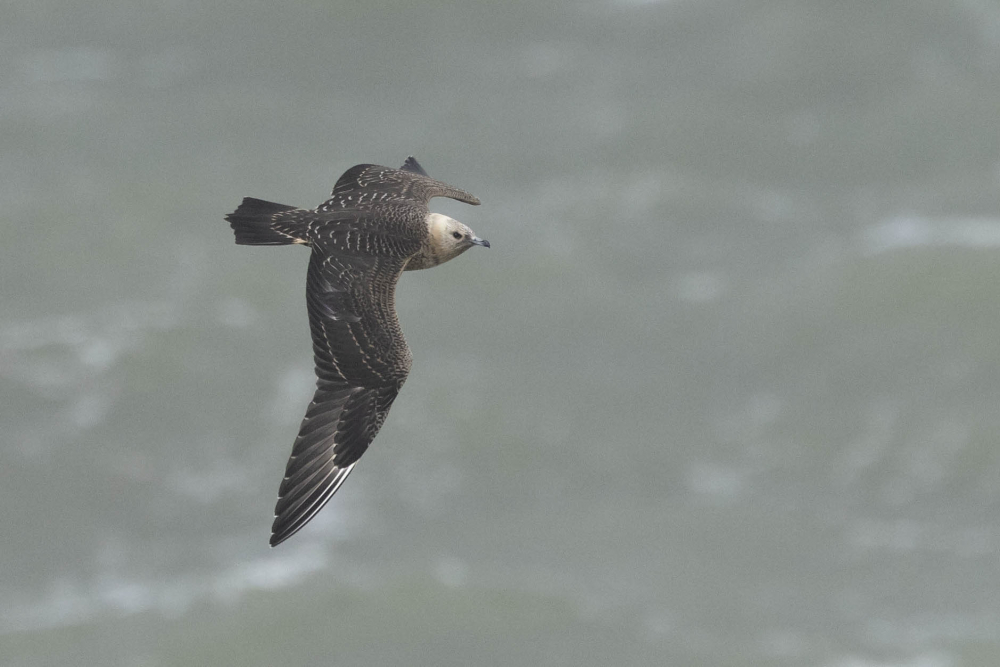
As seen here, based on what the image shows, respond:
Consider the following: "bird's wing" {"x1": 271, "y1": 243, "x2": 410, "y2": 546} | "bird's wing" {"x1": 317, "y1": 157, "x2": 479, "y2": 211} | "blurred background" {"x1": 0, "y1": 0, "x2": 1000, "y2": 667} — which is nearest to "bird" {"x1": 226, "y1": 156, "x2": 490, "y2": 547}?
"bird's wing" {"x1": 271, "y1": 243, "x2": 410, "y2": 546}

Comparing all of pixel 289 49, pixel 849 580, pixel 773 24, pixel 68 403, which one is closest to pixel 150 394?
pixel 68 403

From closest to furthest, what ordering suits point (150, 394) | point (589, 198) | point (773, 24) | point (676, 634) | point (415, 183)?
point (415, 183), point (676, 634), point (150, 394), point (589, 198), point (773, 24)

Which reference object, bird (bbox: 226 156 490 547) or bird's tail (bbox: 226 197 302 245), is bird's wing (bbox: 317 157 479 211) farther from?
bird's tail (bbox: 226 197 302 245)

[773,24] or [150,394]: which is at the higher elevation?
[773,24]

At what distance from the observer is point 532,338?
143 feet

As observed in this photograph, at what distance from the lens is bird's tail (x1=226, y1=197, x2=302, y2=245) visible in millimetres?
20703

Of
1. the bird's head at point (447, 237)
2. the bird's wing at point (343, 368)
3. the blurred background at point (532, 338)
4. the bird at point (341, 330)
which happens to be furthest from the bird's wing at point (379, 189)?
the blurred background at point (532, 338)

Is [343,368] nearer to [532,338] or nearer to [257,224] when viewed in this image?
[257,224]

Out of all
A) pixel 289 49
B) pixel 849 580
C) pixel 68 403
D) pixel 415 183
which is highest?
pixel 289 49

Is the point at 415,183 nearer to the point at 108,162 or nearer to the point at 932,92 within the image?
the point at 108,162

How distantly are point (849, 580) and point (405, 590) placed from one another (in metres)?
10.0

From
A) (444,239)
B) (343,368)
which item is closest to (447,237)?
(444,239)

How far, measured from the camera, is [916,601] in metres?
40.3

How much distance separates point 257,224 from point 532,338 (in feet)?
75.4
